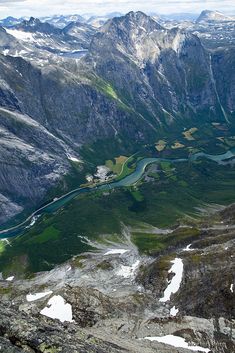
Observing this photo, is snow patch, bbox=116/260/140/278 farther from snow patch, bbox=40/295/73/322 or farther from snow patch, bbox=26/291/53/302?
snow patch, bbox=40/295/73/322

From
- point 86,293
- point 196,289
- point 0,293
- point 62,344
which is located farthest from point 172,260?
point 62,344

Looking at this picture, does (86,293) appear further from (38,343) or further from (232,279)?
(38,343)

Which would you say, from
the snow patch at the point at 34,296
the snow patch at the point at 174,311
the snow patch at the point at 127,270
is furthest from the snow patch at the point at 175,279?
the snow patch at the point at 34,296

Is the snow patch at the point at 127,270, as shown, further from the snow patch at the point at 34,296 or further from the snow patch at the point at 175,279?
the snow patch at the point at 34,296

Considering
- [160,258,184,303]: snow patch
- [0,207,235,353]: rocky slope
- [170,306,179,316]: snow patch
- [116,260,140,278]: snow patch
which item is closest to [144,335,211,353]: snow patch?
[0,207,235,353]: rocky slope

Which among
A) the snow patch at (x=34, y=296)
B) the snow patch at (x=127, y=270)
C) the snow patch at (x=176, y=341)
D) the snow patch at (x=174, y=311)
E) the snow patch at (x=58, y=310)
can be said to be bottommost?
the snow patch at (x=127, y=270)

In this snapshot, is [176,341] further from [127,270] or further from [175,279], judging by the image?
[127,270]

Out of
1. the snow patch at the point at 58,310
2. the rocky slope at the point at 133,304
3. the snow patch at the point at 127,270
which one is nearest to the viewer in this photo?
the rocky slope at the point at 133,304

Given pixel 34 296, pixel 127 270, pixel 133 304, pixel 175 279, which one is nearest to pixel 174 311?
pixel 133 304
